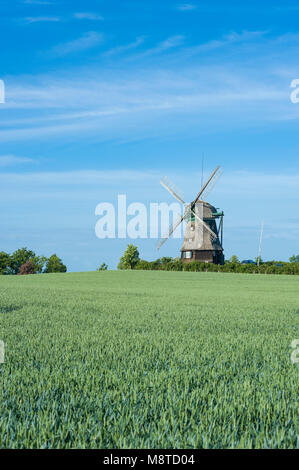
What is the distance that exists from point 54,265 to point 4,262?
10611 millimetres

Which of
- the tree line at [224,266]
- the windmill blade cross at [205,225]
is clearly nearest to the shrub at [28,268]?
the tree line at [224,266]

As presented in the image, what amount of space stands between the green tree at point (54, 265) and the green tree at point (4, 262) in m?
8.12

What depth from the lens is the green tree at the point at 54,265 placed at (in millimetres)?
91438

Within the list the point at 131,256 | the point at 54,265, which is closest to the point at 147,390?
the point at 131,256

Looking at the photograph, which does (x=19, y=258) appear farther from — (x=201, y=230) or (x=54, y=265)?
(x=201, y=230)

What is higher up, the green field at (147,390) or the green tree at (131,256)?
the green tree at (131,256)

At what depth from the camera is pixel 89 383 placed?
4023 mm

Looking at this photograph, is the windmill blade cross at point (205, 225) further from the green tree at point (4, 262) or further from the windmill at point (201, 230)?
the green tree at point (4, 262)

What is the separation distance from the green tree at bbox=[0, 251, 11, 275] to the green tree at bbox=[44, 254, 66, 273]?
8.12m

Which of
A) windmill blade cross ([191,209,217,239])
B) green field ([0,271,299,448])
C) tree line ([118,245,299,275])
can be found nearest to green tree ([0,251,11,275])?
tree line ([118,245,299,275])

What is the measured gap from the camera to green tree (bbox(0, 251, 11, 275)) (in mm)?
89562
